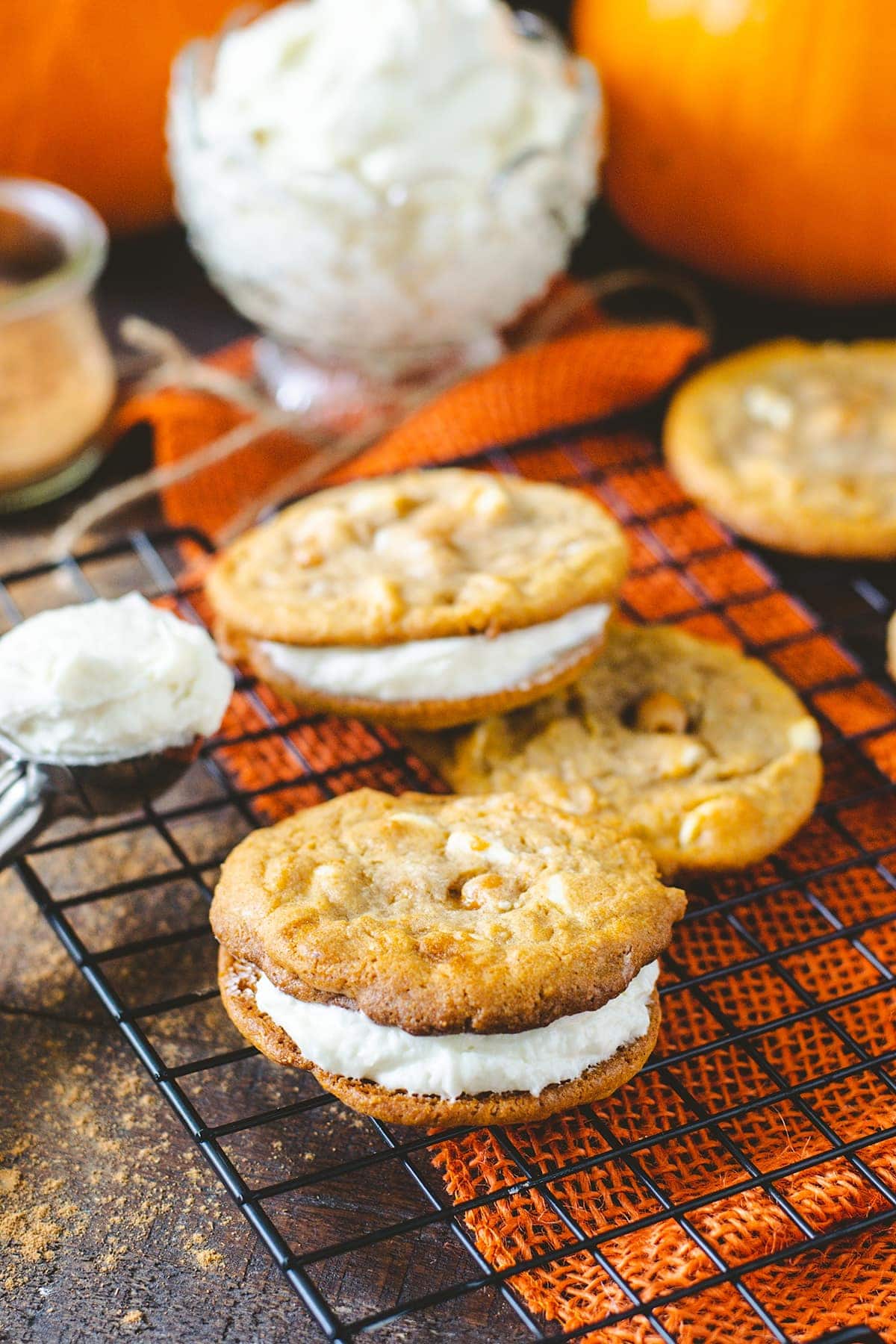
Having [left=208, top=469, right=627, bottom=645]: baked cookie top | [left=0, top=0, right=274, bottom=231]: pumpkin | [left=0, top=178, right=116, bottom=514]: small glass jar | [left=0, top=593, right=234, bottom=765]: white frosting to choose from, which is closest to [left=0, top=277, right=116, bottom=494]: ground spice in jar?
[left=0, top=178, right=116, bottom=514]: small glass jar

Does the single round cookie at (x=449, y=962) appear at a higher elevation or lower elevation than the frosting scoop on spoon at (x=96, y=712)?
lower

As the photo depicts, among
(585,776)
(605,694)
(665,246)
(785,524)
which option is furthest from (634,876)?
(665,246)

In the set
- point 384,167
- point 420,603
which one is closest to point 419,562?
point 420,603

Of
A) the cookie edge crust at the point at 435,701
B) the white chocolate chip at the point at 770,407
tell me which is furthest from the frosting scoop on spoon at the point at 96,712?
the white chocolate chip at the point at 770,407

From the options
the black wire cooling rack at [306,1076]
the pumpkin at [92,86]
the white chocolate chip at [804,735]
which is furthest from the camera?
the pumpkin at [92,86]

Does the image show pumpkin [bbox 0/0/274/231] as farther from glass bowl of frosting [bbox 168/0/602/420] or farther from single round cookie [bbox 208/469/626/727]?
single round cookie [bbox 208/469/626/727]

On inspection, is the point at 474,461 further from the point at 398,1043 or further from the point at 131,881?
the point at 398,1043

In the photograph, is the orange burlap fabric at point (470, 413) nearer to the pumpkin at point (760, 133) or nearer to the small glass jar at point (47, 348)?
the small glass jar at point (47, 348)
